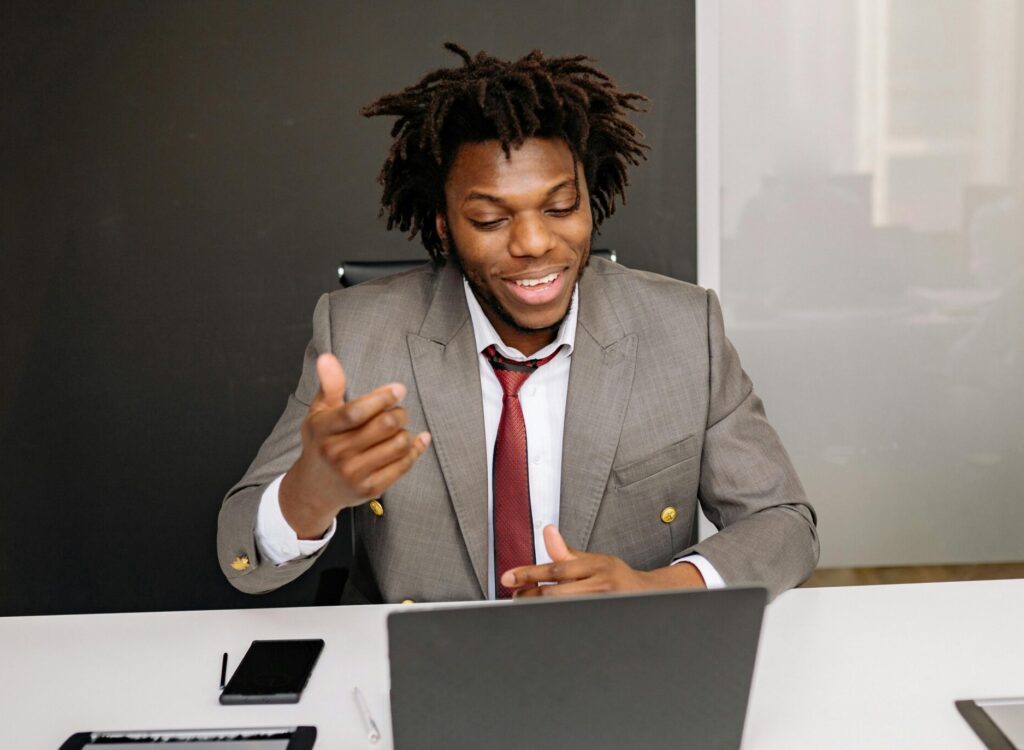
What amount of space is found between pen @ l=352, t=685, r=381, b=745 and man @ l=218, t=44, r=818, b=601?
0.37 m

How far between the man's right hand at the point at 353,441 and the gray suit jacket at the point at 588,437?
14.6 inches

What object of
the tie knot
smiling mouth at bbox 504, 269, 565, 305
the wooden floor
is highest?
smiling mouth at bbox 504, 269, 565, 305

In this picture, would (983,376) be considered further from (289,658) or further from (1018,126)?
(289,658)

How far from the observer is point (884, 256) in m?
2.89

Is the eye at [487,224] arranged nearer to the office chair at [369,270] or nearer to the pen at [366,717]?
the office chair at [369,270]

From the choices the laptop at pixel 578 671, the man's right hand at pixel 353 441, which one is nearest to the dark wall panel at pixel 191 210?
the man's right hand at pixel 353 441

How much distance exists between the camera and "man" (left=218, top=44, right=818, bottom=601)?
164cm

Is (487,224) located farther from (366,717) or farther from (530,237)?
(366,717)

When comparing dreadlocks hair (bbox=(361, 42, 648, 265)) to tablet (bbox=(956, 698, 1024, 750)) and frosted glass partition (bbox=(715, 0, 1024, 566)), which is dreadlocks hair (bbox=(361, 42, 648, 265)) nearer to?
tablet (bbox=(956, 698, 1024, 750))

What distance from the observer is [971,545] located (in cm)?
302

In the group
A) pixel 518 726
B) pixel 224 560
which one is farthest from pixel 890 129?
pixel 518 726

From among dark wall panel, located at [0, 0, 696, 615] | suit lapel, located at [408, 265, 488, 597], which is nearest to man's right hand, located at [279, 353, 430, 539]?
suit lapel, located at [408, 265, 488, 597]

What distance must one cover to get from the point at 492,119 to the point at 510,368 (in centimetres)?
41

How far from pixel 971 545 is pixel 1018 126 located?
119 centimetres
